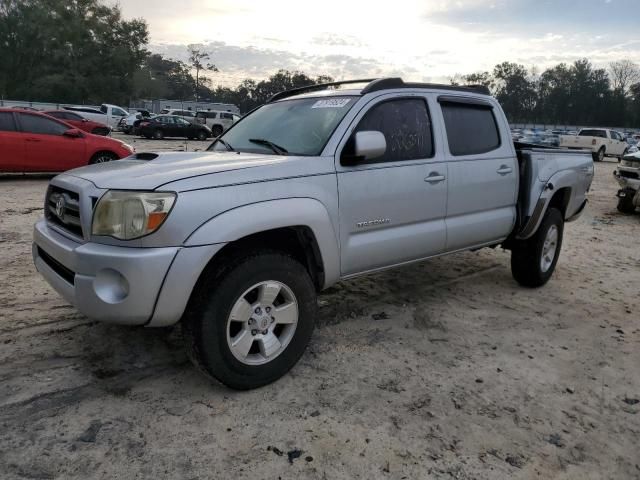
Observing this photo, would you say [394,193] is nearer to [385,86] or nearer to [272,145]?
[385,86]

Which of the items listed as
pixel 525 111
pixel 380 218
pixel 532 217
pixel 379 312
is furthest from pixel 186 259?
pixel 525 111

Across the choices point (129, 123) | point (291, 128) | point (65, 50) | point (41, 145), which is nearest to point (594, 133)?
point (129, 123)

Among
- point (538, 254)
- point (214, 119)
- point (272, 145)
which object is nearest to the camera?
point (272, 145)

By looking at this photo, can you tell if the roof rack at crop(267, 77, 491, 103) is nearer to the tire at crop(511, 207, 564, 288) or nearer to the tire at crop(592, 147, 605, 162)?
the tire at crop(511, 207, 564, 288)

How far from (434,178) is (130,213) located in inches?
89.4

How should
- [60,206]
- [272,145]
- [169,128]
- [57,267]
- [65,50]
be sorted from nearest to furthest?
[57,267] → [60,206] → [272,145] → [169,128] → [65,50]

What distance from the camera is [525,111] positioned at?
103750 mm

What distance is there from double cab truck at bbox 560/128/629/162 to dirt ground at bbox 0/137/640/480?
2654cm

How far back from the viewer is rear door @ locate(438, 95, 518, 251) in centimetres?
416

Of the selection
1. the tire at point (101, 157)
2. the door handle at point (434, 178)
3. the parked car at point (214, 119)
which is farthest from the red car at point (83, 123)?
the door handle at point (434, 178)

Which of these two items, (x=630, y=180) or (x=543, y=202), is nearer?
(x=543, y=202)

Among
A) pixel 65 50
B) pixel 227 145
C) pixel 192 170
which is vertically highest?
pixel 65 50

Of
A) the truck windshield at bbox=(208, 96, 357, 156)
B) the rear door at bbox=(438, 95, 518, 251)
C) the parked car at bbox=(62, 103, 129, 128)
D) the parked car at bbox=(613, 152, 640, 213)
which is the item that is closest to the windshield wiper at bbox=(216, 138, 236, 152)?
the truck windshield at bbox=(208, 96, 357, 156)

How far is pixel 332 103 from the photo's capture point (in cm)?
374
